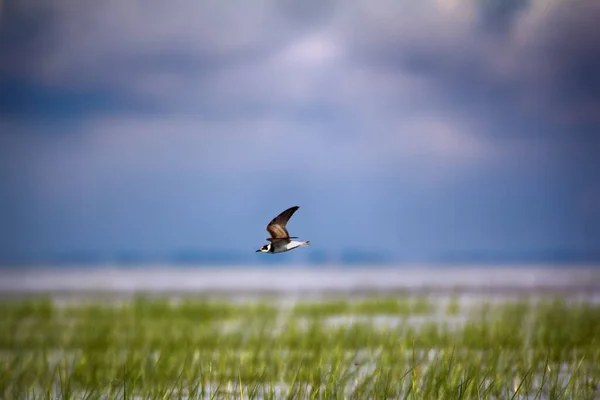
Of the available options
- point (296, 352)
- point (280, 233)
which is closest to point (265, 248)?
point (280, 233)

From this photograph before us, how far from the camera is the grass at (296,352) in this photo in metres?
3.98

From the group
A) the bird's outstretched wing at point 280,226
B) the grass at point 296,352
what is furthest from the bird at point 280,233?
the grass at point 296,352

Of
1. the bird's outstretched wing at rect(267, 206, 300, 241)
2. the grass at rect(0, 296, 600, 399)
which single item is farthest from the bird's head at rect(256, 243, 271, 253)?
the grass at rect(0, 296, 600, 399)

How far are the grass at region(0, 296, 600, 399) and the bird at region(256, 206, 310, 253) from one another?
4.76 ft

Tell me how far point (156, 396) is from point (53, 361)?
2.00 meters

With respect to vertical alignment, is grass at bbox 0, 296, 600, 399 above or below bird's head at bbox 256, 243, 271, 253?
below

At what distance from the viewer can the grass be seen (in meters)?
3.98

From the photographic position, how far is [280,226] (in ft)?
7.73

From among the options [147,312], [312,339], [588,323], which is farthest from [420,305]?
[312,339]

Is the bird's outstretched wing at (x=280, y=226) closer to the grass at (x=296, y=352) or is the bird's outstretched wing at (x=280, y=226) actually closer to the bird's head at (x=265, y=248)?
the bird's head at (x=265, y=248)

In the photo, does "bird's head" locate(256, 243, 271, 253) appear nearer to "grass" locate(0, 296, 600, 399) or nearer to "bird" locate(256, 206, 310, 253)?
"bird" locate(256, 206, 310, 253)

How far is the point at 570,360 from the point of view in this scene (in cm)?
512

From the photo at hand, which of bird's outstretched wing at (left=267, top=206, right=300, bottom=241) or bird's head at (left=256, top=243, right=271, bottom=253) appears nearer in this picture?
bird's head at (left=256, top=243, right=271, bottom=253)

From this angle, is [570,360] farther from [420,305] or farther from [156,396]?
[420,305]
